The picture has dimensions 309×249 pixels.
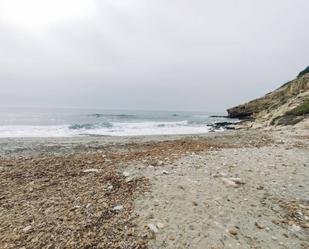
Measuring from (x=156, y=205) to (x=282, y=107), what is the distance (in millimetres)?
37795

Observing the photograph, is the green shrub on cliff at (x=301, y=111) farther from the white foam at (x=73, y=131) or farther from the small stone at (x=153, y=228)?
the small stone at (x=153, y=228)

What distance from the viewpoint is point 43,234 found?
12.8 feet

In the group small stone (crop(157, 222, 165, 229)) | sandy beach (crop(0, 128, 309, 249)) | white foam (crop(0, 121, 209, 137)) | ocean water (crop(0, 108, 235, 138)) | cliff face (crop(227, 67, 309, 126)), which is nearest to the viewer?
sandy beach (crop(0, 128, 309, 249))

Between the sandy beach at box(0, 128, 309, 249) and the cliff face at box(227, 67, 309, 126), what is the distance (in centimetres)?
2392

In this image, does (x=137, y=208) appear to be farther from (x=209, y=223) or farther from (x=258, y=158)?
(x=258, y=158)

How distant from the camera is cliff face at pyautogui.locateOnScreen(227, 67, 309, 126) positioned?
30281mm

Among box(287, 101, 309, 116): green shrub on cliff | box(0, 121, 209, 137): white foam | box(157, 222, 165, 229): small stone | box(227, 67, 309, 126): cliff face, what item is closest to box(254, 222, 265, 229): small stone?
box(157, 222, 165, 229): small stone

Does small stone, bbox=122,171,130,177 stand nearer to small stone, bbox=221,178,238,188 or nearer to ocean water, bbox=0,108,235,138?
small stone, bbox=221,178,238,188

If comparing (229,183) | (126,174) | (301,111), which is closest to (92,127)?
(301,111)

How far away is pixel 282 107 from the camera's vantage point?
123 feet

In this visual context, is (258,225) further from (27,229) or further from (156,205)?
(27,229)

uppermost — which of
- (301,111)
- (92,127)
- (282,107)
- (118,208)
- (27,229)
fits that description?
(282,107)

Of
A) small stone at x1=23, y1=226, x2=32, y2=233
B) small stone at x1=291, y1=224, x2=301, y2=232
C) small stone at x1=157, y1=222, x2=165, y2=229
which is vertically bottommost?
small stone at x1=23, y1=226, x2=32, y2=233

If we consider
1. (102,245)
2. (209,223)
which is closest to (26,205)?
(102,245)
